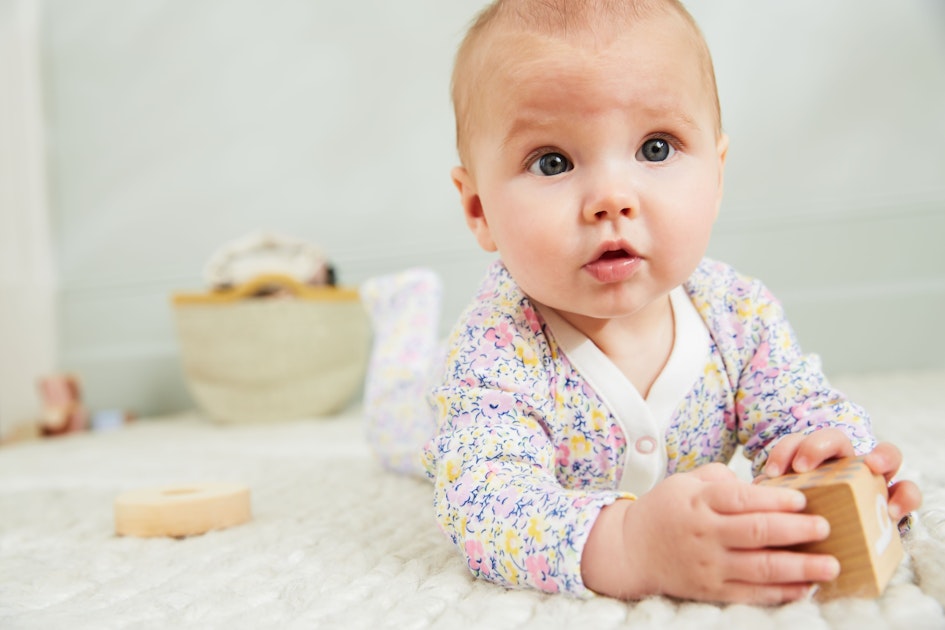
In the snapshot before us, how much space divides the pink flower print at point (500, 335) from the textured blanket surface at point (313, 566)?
0.54ft

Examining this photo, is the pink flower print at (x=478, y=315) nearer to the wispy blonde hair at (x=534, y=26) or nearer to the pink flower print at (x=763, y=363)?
the wispy blonde hair at (x=534, y=26)

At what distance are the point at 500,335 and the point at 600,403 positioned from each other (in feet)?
0.31

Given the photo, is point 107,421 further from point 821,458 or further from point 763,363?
point 821,458

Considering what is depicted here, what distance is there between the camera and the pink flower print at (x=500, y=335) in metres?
0.69

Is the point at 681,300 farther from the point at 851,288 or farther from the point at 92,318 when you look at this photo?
the point at 92,318

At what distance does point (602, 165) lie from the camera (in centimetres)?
61

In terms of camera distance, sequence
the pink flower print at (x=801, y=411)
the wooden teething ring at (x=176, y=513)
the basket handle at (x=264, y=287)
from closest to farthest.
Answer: the pink flower print at (x=801, y=411), the wooden teething ring at (x=176, y=513), the basket handle at (x=264, y=287)

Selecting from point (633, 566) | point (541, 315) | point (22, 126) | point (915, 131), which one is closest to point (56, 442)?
point (22, 126)

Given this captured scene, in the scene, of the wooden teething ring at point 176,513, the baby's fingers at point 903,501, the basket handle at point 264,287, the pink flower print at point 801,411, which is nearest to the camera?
the baby's fingers at point 903,501

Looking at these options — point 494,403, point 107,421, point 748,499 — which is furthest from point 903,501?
point 107,421

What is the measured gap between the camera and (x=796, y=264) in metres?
1.92

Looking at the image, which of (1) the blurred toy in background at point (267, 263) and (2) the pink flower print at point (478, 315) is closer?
(2) the pink flower print at point (478, 315)

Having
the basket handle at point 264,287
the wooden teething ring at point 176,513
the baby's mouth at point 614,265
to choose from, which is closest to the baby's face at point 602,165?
the baby's mouth at point 614,265

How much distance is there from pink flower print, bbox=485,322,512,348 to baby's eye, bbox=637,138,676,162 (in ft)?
0.55
